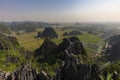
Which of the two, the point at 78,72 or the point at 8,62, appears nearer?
the point at 78,72

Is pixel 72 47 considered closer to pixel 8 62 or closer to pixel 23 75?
pixel 8 62

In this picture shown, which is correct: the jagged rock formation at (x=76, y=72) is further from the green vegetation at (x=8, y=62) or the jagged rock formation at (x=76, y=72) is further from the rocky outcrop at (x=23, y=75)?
the green vegetation at (x=8, y=62)

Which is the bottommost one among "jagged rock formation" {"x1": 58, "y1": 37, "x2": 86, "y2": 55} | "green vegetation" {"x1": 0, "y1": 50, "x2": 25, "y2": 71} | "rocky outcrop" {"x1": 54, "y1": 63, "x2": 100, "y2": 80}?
"green vegetation" {"x1": 0, "y1": 50, "x2": 25, "y2": 71}

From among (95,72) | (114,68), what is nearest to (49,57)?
(114,68)

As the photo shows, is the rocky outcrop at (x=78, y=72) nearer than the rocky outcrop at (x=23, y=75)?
Yes

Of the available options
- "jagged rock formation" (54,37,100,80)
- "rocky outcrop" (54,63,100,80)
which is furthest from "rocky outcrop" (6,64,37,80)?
"rocky outcrop" (54,63,100,80)

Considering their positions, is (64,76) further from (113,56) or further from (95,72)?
(113,56)

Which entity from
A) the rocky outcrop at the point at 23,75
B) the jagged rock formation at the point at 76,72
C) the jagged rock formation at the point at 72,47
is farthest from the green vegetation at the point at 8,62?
the jagged rock formation at the point at 76,72

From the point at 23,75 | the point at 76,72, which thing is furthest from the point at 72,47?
the point at 76,72

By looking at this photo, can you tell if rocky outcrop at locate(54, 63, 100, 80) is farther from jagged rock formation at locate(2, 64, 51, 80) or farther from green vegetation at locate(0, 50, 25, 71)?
green vegetation at locate(0, 50, 25, 71)

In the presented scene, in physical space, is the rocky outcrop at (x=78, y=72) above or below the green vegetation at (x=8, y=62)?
above

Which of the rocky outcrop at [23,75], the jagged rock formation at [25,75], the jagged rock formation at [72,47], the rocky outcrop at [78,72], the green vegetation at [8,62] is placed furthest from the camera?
the jagged rock formation at [72,47]

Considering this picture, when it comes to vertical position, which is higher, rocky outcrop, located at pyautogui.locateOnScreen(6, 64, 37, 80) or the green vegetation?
rocky outcrop, located at pyautogui.locateOnScreen(6, 64, 37, 80)

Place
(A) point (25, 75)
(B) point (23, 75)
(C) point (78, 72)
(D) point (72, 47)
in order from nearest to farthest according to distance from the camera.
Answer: (C) point (78, 72), (B) point (23, 75), (A) point (25, 75), (D) point (72, 47)
